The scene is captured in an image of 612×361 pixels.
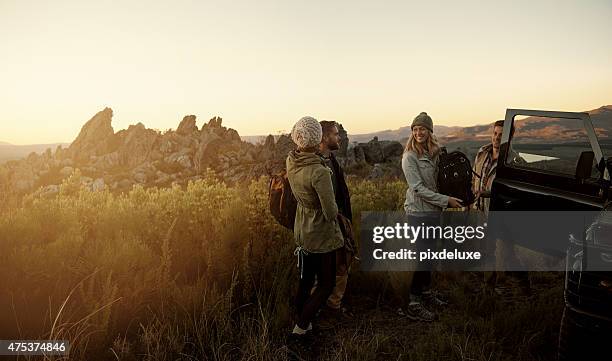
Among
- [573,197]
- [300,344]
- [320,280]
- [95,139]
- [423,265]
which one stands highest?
[95,139]

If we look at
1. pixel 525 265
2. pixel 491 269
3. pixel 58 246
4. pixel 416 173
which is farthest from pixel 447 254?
pixel 58 246

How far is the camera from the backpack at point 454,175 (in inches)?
169

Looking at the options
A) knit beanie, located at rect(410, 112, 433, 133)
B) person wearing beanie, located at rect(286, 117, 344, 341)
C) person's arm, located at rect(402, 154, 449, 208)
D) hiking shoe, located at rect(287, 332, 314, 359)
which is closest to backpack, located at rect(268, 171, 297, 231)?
person wearing beanie, located at rect(286, 117, 344, 341)

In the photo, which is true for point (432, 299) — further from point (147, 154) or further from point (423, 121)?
point (147, 154)

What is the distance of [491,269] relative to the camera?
5.21 meters

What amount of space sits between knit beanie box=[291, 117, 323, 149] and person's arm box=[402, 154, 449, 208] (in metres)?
1.15

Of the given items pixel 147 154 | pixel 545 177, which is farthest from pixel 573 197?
pixel 147 154

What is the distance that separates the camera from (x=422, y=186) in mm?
4020

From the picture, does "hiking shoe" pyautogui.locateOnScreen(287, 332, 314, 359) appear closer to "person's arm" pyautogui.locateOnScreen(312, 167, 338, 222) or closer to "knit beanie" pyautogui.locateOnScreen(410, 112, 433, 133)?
"person's arm" pyautogui.locateOnScreen(312, 167, 338, 222)

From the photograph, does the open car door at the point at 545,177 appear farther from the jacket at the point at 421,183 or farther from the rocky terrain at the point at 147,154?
the rocky terrain at the point at 147,154

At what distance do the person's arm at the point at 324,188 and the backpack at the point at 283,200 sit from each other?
524mm

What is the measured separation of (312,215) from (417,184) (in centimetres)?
118

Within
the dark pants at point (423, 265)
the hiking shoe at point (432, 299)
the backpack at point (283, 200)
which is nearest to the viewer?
the backpack at point (283, 200)

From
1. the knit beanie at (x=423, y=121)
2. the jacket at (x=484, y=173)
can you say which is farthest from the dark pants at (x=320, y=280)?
the jacket at (x=484, y=173)
